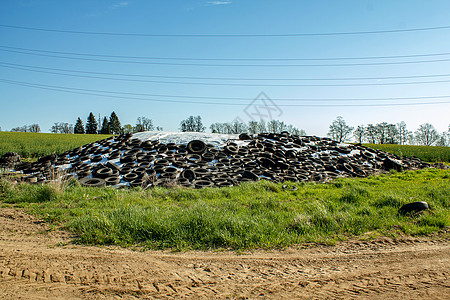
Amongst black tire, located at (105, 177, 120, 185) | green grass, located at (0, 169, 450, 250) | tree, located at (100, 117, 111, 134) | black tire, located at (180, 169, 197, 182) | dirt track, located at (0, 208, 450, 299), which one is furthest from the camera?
tree, located at (100, 117, 111, 134)

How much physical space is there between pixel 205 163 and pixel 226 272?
10912mm

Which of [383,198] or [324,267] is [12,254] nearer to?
[324,267]

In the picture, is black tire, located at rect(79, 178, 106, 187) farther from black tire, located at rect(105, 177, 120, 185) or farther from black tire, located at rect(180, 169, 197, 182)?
black tire, located at rect(180, 169, 197, 182)

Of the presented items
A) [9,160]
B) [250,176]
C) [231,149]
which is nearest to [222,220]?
[250,176]

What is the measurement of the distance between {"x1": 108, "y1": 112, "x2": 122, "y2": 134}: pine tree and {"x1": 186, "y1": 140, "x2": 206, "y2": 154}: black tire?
67651mm

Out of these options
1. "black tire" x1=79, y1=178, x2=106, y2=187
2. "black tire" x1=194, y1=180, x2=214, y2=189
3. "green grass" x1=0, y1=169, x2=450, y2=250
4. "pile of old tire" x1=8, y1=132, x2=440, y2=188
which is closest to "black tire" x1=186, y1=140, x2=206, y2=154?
"pile of old tire" x1=8, y1=132, x2=440, y2=188

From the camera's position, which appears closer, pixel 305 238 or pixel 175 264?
pixel 175 264

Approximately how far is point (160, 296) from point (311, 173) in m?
13.1

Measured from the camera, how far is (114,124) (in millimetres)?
76938

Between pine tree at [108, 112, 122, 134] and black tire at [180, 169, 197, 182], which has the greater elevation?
→ pine tree at [108, 112, 122, 134]

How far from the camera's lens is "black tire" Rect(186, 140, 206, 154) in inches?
627

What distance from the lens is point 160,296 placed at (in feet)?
10.3

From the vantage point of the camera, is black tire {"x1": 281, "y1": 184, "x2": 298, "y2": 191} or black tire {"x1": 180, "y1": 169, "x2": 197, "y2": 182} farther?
black tire {"x1": 180, "y1": 169, "x2": 197, "y2": 182}

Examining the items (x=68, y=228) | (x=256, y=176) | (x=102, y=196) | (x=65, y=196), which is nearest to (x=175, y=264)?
(x=68, y=228)
